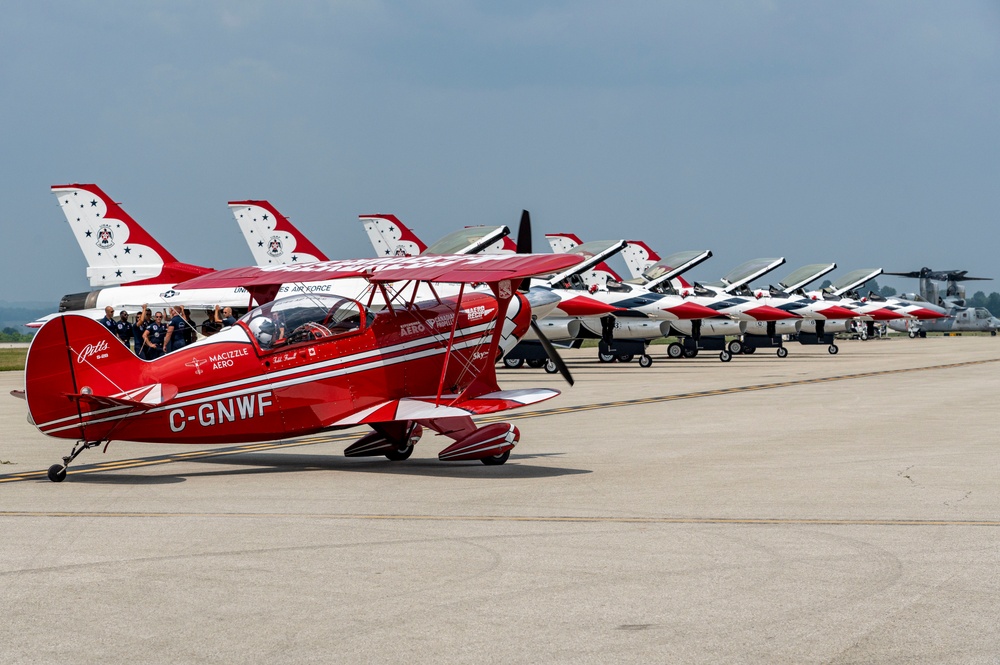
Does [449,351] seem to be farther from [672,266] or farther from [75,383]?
[672,266]

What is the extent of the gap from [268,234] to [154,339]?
72.4ft

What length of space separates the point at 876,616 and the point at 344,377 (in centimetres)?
860

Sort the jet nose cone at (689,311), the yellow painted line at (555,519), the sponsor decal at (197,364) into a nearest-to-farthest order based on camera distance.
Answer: the yellow painted line at (555,519) → the sponsor decal at (197,364) → the jet nose cone at (689,311)

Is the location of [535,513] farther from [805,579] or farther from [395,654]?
[395,654]

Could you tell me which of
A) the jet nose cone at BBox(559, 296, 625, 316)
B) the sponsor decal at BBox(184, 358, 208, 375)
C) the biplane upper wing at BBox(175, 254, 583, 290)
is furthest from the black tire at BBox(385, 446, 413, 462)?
the jet nose cone at BBox(559, 296, 625, 316)

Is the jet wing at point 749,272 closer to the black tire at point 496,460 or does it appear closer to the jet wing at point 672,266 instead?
the jet wing at point 672,266

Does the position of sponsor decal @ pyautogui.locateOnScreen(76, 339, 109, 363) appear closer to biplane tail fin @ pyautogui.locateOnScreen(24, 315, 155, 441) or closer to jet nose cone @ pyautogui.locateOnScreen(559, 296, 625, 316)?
biplane tail fin @ pyautogui.locateOnScreen(24, 315, 155, 441)

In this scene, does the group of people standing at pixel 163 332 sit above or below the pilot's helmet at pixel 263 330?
below

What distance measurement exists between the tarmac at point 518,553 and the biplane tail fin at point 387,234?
3063 centimetres

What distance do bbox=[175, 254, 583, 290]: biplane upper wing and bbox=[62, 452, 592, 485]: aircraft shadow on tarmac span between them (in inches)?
88.9

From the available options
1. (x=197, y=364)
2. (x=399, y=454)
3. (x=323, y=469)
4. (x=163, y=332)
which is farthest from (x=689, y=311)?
(x=197, y=364)

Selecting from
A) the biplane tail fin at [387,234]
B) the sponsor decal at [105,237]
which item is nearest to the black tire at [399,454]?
the sponsor decal at [105,237]

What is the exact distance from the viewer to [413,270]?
13.6 metres

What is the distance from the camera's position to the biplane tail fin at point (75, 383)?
1224cm
